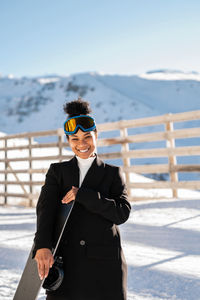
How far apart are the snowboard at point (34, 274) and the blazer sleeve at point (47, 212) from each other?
3cm

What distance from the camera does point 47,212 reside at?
5.63 feet

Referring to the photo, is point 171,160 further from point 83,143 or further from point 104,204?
point 104,204

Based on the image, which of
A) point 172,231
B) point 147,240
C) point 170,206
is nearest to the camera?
point 147,240

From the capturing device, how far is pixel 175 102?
150 feet

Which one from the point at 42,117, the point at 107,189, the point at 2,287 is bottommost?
the point at 2,287

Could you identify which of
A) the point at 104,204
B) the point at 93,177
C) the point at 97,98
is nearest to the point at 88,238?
the point at 104,204

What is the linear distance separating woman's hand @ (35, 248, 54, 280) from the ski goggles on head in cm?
55

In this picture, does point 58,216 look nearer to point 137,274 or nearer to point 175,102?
point 137,274

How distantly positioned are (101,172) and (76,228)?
0.91 feet

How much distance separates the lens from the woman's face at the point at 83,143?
183 cm

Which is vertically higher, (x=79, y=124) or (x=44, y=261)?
(x=79, y=124)

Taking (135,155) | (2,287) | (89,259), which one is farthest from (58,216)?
(135,155)

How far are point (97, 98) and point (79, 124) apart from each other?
141 ft

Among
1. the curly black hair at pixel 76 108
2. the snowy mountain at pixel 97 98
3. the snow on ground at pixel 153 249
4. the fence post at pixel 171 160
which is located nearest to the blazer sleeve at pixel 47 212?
the curly black hair at pixel 76 108
